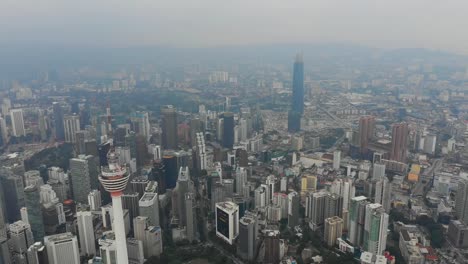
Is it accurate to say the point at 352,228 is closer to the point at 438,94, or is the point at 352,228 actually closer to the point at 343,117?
the point at 343,117

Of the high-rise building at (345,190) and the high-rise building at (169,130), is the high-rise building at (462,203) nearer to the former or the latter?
the high-rise building at (345,190)

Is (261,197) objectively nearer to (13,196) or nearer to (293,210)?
(293,210)

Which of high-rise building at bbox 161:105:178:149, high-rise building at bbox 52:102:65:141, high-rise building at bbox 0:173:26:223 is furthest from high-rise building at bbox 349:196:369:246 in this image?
high-rise building at bbox 52:102:65:141

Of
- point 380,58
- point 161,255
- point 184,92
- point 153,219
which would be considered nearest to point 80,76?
point 184,92

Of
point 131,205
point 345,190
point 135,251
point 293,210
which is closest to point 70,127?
point 131,205

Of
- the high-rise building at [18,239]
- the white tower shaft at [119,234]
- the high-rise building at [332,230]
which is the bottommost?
the high-rise building at [332,230]

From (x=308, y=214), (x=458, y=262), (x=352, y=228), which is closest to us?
(x=458, y=262)

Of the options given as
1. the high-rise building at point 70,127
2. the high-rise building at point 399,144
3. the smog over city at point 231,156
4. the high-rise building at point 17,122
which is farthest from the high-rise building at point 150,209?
the high-rise building at point 17,122
